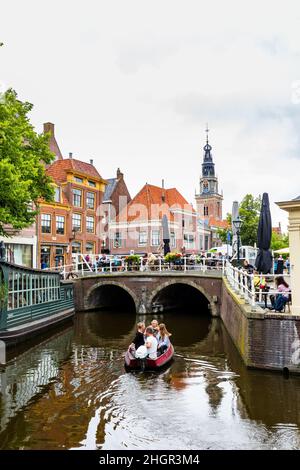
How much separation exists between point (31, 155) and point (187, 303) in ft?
55.7

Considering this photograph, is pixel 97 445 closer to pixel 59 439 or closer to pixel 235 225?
pixel 59 439

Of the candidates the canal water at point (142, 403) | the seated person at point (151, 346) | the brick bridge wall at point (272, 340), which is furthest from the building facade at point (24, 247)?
the brick bridge wall at point (272, 340)

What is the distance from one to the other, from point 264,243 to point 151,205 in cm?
3605

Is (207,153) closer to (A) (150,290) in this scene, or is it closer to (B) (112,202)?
(B) (112,202)

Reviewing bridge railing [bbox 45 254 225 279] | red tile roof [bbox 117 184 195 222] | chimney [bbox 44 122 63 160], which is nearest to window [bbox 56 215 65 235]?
bridge railing [bbox 45 254 225 279]

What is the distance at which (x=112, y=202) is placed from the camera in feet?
167

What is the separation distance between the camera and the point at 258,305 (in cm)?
1342

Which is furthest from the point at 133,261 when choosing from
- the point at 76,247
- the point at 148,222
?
the point at 148,222

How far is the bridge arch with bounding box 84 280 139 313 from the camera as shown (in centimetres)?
2730

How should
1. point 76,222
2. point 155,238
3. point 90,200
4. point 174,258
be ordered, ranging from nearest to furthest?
point 174,258, point 76,222, point 90,200, point 155,238

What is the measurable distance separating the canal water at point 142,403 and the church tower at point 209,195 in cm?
7710

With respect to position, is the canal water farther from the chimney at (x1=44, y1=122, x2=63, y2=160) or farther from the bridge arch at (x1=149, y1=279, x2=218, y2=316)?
the chimney at (x1=44, y1=122, x2=63, y2=160)

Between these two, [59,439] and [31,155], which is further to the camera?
[31,155]
